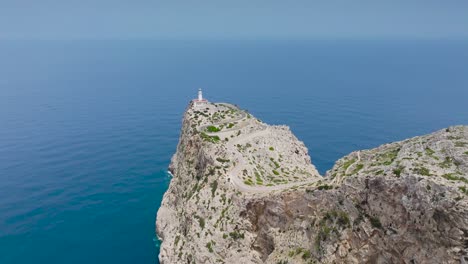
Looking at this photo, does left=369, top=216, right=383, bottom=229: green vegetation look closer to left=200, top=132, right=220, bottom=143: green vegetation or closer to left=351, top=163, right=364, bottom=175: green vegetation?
left=351, top=163, right=364, bottom=175: green vegetation

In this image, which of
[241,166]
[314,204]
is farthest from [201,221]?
[314,204]

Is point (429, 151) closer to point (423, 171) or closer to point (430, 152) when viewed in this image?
point (430, 152)

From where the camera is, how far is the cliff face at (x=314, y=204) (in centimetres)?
3309

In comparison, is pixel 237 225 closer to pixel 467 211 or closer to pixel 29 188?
pixel 467 211

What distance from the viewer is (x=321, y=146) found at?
124m

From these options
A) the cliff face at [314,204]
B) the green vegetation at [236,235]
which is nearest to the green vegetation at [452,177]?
the cliff face at [314,204]

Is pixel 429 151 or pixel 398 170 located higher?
pixel 429 151

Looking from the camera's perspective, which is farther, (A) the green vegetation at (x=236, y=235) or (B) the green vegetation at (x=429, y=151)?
(A) the green vegetation at (x=236, y=235)

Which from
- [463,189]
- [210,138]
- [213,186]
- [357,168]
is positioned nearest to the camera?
[463,189]

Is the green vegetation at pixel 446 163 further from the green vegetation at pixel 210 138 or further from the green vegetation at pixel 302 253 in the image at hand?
the green vegetation at pixel 210 138

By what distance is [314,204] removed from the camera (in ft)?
143

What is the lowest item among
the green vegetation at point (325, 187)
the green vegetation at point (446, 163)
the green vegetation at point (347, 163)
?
the green vegetation at point (325, 187)

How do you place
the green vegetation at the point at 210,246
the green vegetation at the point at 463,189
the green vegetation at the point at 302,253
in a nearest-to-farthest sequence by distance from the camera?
the green vegetation at the point at 463,189 → the green vegetation at the point at 302,253 → the green vegetation at the point at 210,246

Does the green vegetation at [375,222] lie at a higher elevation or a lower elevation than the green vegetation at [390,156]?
lower
